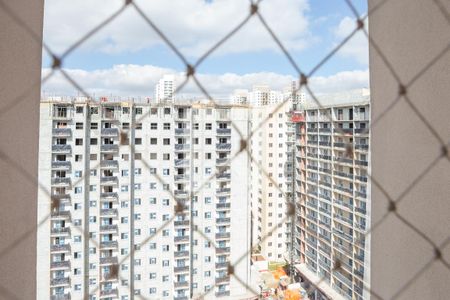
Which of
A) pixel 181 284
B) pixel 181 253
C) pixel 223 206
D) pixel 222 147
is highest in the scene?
pixel 222 147

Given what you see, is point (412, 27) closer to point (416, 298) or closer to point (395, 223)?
point (395, 223)

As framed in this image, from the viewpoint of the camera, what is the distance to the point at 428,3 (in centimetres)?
51

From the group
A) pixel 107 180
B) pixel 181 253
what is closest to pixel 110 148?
pixel 107 180

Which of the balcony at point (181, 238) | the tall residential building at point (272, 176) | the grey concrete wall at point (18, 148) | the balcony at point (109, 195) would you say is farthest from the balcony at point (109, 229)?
the grey concrete wall at point (18, 148)

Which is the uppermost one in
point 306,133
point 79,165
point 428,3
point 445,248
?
point 428,3

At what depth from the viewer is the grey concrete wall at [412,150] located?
50 centimetres

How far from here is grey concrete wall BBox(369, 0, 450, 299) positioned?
50 cm

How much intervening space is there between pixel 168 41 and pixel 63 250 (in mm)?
812

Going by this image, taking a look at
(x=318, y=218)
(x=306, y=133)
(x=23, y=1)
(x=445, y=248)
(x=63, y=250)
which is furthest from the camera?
(x=306, y=133)

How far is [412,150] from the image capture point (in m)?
0.52

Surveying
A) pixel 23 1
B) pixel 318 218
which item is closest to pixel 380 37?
pixel 23 1

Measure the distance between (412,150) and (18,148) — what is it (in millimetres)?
491

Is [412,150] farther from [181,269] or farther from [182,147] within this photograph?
[181,269]

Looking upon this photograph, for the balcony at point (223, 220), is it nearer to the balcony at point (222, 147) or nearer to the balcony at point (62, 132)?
the balcony at point (222, 147)
